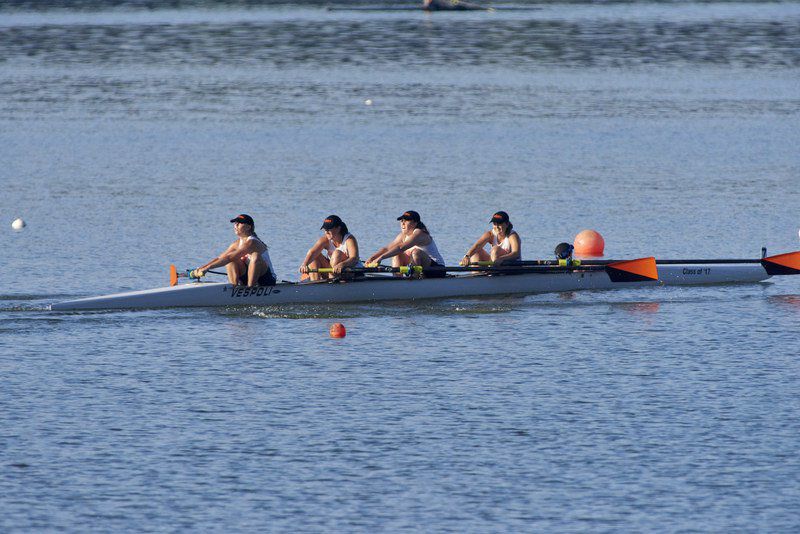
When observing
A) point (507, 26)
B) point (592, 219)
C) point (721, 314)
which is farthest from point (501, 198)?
point (507, 26)

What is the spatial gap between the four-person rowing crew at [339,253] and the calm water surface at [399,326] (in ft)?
2.26

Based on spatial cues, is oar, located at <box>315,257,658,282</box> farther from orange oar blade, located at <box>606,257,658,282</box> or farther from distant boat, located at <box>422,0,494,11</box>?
distant boat, located at <box>422,0,494,11</box>

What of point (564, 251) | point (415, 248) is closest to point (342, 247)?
point (415, 248)

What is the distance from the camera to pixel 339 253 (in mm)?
24359

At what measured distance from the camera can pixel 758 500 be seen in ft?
48.8

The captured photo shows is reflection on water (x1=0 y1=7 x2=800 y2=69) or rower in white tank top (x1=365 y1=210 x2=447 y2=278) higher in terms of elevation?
reflection on water (x1=0 y1=7 x2=800 y2=69)

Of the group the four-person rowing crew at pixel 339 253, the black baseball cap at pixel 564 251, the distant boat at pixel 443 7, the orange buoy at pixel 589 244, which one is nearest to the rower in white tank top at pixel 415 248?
the four-person rowing crew at pixel 339 253

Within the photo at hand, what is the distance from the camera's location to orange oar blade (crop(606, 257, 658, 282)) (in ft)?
82.5

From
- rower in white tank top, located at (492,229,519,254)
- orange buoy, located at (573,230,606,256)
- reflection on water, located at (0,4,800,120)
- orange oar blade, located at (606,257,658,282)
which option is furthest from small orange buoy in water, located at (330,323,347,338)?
reflection on water, located at (0,4,800,120)

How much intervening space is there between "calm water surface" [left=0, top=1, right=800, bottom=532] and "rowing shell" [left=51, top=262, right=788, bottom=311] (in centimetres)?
25

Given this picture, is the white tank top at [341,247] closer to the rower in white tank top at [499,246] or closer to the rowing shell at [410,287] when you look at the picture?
the rowing shell at [410,287]

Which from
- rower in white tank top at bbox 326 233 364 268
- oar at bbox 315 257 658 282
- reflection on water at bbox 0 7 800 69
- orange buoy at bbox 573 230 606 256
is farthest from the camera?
reflection on water at bbox 0 7 800 69

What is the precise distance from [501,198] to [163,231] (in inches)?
344

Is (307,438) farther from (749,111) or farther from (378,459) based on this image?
(749,111)
